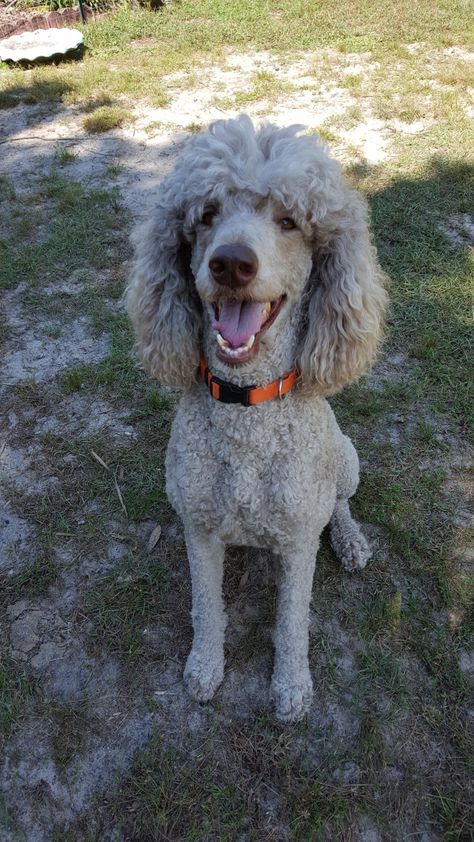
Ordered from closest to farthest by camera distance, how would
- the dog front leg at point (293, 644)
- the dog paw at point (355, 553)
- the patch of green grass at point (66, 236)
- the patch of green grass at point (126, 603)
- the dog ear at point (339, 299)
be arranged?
the dog ear at point (339, 299) < the dog front leg at point (293, 644) < the patch of green grass at point (126, 603) < the dog paw at point (355, 553) < the patch of green grass at point (66, 236)

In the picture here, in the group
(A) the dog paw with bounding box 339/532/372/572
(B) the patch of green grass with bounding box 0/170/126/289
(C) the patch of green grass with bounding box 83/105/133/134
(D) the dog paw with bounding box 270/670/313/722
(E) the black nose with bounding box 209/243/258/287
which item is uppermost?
(E) the black nose with bounding box 209/243/258/287

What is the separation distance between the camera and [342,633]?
7.11 ft

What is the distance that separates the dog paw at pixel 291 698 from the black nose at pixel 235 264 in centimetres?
130

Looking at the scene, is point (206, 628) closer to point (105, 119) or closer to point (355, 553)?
point (355, 553)

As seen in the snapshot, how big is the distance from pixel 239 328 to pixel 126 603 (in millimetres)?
1269

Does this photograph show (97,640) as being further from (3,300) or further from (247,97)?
(247,97)

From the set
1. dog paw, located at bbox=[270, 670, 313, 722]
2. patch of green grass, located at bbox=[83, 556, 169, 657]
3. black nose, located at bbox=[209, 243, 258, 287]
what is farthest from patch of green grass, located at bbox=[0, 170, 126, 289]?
dog paw, located at bbox=[270, 670, 313, 722]

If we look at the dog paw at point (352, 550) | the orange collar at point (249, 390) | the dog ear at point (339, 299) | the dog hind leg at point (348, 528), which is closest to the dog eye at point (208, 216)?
the dog ear at point (339, 299)

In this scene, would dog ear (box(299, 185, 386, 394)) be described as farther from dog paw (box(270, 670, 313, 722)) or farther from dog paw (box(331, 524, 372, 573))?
dog paw (box(270, 670, 313, 722))

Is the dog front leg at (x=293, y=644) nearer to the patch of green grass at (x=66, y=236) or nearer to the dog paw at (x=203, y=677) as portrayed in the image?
the dog paw at (x=203, y=677)

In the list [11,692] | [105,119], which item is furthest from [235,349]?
[105,119]

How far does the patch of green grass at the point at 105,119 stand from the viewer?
17.9ft

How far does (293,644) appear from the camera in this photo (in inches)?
77.9

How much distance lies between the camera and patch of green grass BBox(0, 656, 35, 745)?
195 cm
